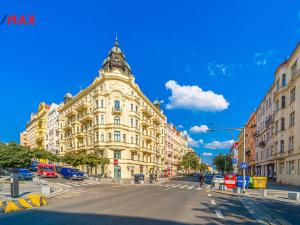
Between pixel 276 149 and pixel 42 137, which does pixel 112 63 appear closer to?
pixel 276 149

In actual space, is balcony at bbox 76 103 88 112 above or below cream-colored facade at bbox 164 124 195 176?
above

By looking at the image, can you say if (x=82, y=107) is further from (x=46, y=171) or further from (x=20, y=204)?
(x=20, y=204)

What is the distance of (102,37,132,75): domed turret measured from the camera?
170 ft

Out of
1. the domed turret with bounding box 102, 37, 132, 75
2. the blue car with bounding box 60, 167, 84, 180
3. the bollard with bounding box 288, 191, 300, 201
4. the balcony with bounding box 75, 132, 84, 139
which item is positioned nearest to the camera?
the bollard with bounding box 288, 191, 300, 201

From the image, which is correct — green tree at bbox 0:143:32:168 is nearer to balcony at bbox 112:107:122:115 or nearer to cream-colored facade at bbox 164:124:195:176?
balcony at bbox 112:107:122:115

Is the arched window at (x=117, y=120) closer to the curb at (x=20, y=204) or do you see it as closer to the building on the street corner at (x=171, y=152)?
the building on the street corner at (x=171, y=152)

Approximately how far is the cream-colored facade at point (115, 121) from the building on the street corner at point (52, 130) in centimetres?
1636

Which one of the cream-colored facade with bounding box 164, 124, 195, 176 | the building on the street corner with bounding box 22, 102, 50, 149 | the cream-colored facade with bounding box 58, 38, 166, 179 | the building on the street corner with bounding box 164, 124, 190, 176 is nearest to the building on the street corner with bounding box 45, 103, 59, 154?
the building on the street corner with bounding box 22, 102, 50, 149

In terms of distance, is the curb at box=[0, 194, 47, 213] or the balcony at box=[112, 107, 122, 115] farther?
the balcony at box=[112, 107, 122, 115]

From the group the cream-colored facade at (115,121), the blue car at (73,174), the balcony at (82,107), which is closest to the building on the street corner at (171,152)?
the cream-colored facade at (115,121)

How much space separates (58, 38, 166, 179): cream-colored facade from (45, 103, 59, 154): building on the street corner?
1636 centimetres

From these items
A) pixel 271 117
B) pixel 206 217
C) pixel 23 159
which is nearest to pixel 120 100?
pixel 23 159

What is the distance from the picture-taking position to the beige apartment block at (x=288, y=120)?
30250 mm

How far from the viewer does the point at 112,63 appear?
51.6m
